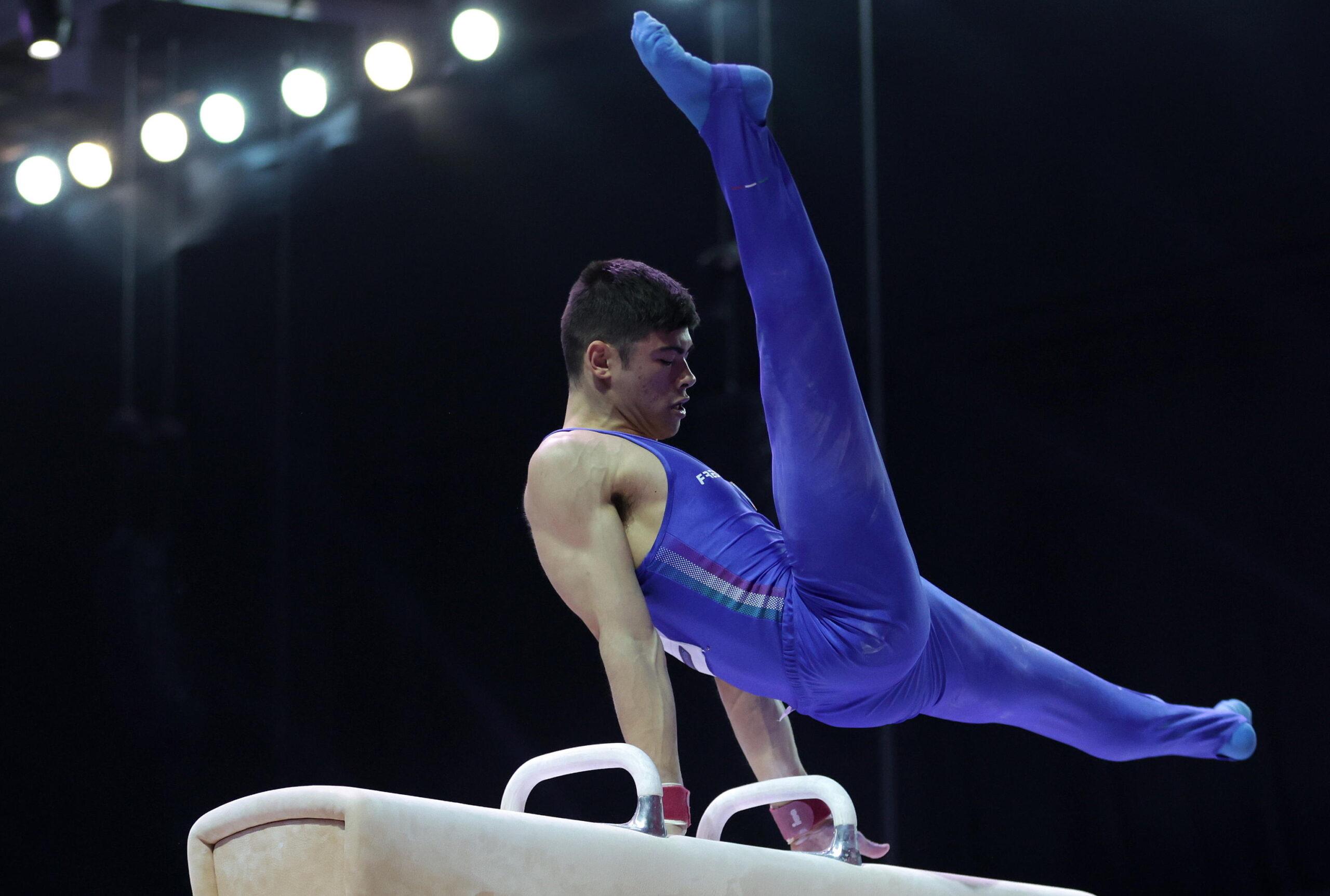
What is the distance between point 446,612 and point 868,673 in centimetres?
351

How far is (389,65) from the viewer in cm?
586

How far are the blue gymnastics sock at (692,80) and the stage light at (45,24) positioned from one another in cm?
374

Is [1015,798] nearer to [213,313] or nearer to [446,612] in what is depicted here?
[446,612]

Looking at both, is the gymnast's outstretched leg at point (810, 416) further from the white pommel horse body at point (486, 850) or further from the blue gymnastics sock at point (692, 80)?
the white pommel horse body at point (486, 850)

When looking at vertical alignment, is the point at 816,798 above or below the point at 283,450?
below

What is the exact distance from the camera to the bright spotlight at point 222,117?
5969mm

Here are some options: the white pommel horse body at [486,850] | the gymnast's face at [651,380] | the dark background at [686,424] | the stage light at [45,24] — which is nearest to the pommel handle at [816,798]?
the white pommel horse body at [486,850]

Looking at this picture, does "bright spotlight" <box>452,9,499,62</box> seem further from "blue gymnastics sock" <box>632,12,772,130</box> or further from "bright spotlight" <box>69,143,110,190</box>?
"blue gymnastics sock" <box>632,12,772,130</box>

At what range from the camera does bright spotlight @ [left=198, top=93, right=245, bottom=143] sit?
5.97 m

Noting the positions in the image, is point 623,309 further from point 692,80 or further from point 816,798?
point 816,798

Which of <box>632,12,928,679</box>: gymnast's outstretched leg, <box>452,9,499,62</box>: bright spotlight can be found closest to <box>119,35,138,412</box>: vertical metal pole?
<box>452,9,499,62</box>: bright spotlight

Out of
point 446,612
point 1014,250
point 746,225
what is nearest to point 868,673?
point 746,225

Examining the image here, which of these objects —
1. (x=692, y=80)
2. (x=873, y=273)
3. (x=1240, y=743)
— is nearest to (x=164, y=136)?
(x=873, y=273)

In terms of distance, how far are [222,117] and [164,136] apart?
0.26m
